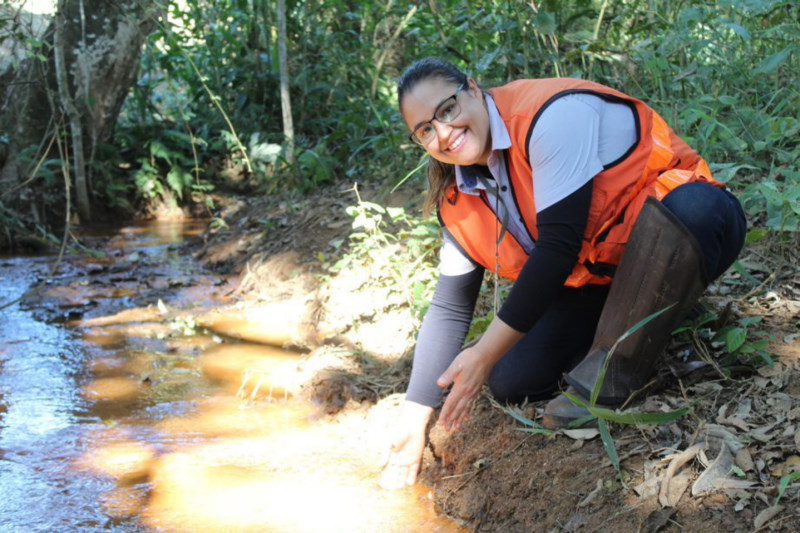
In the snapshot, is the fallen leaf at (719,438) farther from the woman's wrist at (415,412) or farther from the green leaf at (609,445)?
the woman's wrist at (415,412)

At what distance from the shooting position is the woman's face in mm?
1956

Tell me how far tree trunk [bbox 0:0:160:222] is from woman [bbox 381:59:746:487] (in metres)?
4.94

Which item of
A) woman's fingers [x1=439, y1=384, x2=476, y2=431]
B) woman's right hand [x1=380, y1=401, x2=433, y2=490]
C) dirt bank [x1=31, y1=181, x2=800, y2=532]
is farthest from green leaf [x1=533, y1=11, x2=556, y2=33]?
woman's fingers [x1=439, y1=384, x2=476, y2=431]

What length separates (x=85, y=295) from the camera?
179 inches

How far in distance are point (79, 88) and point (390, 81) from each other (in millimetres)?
2762

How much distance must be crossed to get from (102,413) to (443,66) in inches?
73.9

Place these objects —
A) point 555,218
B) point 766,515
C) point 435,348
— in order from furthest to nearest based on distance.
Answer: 1. point 435,348
2. point 555,218
3. point 766,515

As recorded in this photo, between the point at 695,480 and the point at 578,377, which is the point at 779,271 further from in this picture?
the point at 695,480

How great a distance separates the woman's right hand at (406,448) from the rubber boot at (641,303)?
36 centimetres

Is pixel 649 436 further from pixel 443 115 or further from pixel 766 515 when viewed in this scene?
pixel 443 115

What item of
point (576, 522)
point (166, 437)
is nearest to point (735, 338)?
point (576, 522)

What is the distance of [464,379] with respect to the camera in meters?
1.91

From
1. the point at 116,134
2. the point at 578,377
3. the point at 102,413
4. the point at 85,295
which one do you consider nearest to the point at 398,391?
the point at 578,377

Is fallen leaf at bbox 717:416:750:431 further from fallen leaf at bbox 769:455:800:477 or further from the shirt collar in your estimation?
the shirt collar
